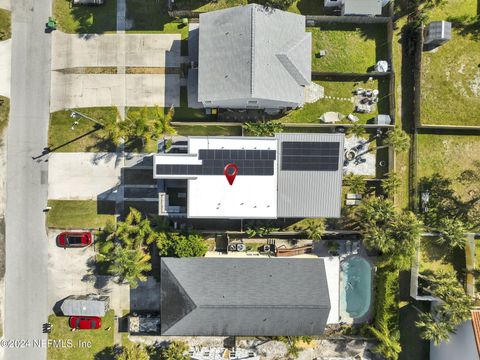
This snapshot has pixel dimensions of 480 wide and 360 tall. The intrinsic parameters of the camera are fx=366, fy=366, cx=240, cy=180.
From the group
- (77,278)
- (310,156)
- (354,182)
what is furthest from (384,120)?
(77,278)

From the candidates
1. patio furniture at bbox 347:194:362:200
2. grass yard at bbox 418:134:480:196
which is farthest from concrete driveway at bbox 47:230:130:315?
grass yard at bbox 418:134:480:196

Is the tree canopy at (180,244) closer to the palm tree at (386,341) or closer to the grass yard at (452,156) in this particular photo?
the palm tree at (386,341)

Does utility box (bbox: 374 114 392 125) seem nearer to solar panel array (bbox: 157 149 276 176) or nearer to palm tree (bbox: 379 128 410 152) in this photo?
palm tree (bbox: 379 128 410 152)

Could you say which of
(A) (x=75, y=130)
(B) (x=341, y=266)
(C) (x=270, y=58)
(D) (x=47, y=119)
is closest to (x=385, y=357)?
(B) (x=341, y=266)

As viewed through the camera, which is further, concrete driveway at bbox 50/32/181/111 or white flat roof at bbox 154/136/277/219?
concrete driveway at bbox 50/32/181/111

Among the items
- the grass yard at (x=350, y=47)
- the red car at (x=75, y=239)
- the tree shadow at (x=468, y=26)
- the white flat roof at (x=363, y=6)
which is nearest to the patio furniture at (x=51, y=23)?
the red car at (x=75, y=239)

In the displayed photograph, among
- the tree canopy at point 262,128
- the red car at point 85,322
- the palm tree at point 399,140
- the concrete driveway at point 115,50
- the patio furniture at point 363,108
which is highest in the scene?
the concrete driveway at point 115,50

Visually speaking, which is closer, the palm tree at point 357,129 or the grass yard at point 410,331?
the palm tree at point 357,129

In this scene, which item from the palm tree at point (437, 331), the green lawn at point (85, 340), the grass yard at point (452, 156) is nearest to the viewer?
the palm tree at point (437, 331)
